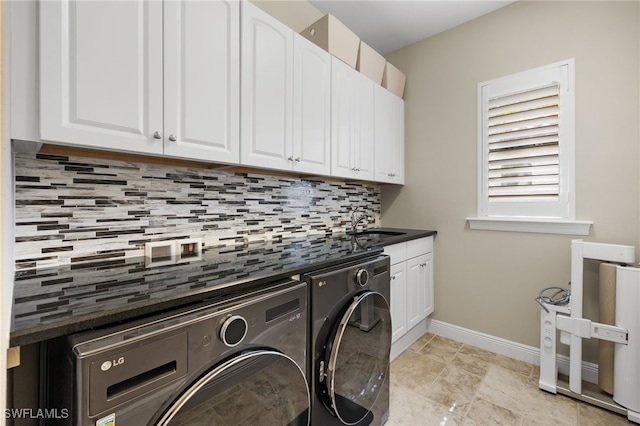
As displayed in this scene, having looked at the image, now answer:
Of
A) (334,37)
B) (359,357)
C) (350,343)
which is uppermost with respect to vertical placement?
(334,37)

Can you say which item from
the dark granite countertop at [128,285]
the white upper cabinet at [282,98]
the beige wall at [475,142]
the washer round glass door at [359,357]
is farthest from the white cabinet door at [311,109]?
the beige wall at [475,142]

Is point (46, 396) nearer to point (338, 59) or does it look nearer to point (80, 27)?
point (80, 27)

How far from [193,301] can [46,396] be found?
369 mm

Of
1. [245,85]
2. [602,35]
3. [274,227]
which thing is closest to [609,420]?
[274,227]

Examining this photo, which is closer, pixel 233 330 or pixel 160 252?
pixel 233 330

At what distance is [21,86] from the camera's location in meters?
0.87

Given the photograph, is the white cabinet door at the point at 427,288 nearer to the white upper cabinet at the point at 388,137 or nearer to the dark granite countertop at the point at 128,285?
the white upper cabinet at the point at 388,137

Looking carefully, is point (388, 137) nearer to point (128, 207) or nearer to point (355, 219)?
point (355, 219)

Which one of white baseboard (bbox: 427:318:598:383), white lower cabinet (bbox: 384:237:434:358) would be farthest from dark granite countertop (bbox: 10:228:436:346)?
white baseboard (bbox: 427:318:598:383)

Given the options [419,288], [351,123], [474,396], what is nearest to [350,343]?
[474,396]

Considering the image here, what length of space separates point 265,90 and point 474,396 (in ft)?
7.30

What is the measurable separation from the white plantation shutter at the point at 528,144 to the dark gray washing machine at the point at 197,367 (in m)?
2.00

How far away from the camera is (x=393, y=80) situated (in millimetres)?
2635

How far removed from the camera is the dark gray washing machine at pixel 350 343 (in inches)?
46.9
